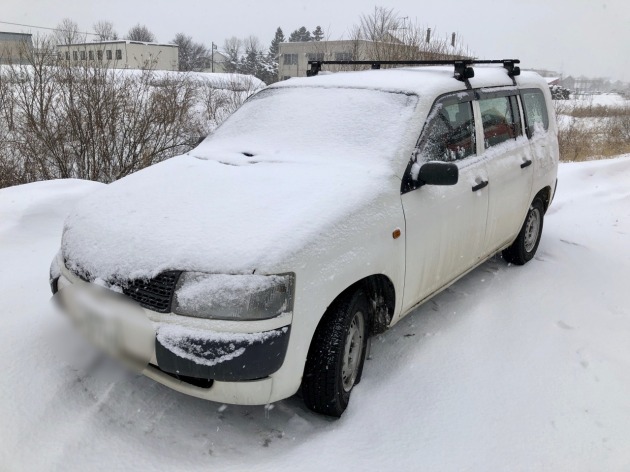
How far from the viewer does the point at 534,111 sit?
15.8 feet

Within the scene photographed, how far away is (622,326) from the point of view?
3.81 metres

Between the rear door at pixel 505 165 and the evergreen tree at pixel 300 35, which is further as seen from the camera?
the evergreen tree at pixel 300 35

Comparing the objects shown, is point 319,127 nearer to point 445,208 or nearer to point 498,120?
point 445,208

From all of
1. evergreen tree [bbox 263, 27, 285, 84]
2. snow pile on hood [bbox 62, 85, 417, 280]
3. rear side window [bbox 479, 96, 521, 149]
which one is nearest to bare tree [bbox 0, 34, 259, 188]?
snow pile on hood [bbox 62, 85, 417, 280]

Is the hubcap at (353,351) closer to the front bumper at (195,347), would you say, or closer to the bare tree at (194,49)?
the front bumper at (195,347)

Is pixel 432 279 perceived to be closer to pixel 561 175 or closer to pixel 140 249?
pixel 140 249

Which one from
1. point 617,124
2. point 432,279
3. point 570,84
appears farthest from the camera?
point 570,84

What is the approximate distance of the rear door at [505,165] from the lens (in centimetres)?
396

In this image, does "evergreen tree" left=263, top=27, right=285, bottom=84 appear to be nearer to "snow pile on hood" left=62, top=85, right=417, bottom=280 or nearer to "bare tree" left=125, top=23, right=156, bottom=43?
"bare tree" left=125, top=23, right=156, bottom=43

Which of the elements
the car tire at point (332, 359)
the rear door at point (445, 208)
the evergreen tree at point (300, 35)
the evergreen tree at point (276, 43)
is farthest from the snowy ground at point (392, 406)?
the evergreen tree at point (300, 35)

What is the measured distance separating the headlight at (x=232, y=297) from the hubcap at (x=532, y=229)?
3.41 m

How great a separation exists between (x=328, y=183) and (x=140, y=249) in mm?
1041

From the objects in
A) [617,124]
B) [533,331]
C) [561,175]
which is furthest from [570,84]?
[533,331]

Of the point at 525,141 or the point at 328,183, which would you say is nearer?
the point at 328,183
